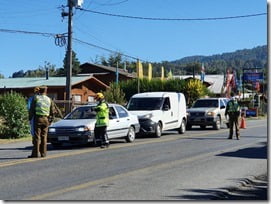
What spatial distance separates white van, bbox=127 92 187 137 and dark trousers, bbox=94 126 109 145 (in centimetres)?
536

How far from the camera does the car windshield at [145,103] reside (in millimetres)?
22825

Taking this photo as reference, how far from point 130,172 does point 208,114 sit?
17.2m

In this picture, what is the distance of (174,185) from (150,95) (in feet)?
46.1

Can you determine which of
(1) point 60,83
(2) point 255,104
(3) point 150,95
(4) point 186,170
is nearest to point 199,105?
(3) point 150,95

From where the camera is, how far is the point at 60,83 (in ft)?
169

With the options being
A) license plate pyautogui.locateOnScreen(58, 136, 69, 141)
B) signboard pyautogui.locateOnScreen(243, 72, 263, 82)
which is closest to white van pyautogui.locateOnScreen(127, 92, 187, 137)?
license plate pyautogui.locateOnScreen(58, 136, 69, 141)

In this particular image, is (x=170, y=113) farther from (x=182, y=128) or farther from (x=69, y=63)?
(x=69, y=63)

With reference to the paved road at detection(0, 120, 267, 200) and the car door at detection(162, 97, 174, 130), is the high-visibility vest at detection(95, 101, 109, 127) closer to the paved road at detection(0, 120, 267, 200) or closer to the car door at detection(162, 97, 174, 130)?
the paved road at detection(0, 120, 267, 200)

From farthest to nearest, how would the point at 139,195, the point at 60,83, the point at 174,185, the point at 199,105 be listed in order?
the point at 60,83, the point at 199,105, the point at 174,185, the point at 139,195

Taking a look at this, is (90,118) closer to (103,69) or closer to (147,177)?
(147,177)

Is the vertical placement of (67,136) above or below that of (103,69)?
below

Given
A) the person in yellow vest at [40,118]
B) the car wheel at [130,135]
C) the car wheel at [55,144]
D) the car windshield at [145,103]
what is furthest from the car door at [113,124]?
the car windshield at [145,103]

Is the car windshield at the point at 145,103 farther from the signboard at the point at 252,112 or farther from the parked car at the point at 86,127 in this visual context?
the signboard at the point at 252,112

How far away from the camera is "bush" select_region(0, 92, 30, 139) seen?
856 inches
